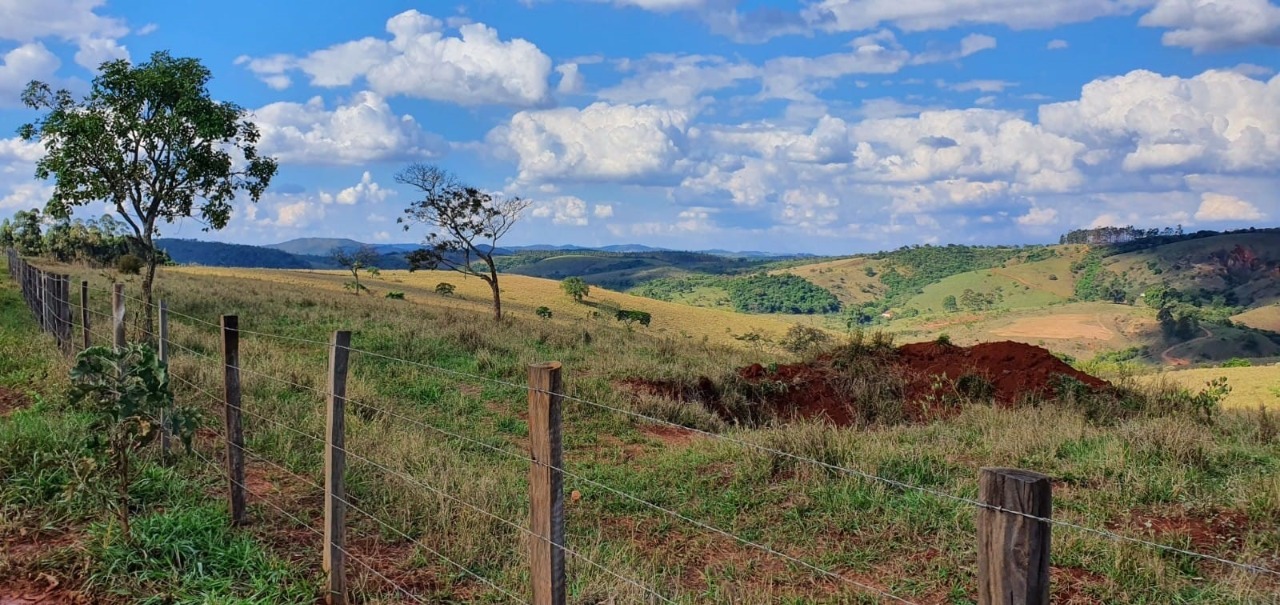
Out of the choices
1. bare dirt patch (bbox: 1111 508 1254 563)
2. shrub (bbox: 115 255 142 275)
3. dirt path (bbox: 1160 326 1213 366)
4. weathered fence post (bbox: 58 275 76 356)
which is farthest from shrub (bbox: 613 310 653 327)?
bare dirt patch (bbox: 1111 508 1254 563)

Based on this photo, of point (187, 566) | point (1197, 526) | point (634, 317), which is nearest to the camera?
point (187, 566)

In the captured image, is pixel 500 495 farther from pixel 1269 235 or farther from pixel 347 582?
pixel 1269 235

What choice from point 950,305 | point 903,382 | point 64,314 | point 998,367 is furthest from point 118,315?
point 950,305


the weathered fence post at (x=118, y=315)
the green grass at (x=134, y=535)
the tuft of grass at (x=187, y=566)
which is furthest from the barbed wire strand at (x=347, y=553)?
the weathered fence post at (x=118, y=315)

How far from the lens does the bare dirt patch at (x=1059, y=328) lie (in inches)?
3489

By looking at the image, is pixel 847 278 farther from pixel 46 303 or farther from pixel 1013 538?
pixel 1013 538

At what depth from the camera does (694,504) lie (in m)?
7.22

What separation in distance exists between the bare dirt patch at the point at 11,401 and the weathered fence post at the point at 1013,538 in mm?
9743

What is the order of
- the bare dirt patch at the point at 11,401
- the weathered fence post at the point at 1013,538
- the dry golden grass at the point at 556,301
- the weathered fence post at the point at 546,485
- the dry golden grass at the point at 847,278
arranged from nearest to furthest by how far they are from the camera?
the weathered fence post at the point at 1013,538
the weathered fence post at the point at 546,485
the bare dirt patch at the point at 11,401
the dry golden grass at the point at 556,301
the dry golden grass at the point at 847,278

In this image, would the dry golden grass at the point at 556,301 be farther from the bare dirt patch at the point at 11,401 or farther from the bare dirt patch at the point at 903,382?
the bare dirt patch at the point at 11,401

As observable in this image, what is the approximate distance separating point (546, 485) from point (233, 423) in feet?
11.4

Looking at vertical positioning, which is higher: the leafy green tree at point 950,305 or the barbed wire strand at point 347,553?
the barbed wire strand at point 347,553

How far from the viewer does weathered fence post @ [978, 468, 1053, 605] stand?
224 centimetres

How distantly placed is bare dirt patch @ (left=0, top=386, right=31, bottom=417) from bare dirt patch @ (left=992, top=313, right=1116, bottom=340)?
9051 cm
